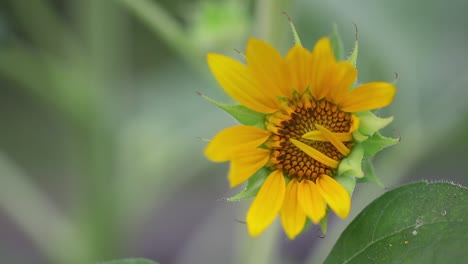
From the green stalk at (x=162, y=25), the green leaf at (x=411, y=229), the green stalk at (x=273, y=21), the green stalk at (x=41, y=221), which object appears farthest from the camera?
the green stalk at (x=41, y=221)

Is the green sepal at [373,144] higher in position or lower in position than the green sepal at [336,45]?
lower

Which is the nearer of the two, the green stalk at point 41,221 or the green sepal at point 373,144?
the green sepal at point 373,144

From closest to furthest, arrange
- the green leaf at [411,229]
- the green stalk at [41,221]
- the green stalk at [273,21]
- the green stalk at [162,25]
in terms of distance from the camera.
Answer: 1. the green leaf at [411,229]
2. the green stalk at [273,21]
3. the green stalk at [162,25]
4. the green stalk at [41,221]

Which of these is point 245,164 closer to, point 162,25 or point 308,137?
point 308,137

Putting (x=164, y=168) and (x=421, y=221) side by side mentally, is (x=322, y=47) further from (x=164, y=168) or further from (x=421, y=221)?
(x=164, y=168)

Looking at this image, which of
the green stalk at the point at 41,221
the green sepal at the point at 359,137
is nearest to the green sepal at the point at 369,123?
the green sepal at the point at 359,137

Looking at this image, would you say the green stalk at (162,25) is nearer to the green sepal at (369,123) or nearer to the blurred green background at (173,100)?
the blurred green background at (173,100)

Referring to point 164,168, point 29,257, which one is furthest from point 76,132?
point 29,257
